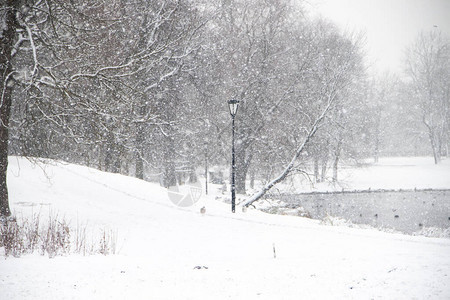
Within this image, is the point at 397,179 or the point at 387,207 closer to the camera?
the point at 387,207

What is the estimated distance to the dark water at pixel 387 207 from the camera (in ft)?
63.2

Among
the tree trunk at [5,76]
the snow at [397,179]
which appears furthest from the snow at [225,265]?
the snow at [397,179]

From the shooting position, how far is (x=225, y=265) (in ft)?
21.3

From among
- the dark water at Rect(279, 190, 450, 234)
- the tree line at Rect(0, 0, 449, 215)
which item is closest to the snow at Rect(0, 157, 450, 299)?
the tree line at Rect(0, 0, 449, 215)

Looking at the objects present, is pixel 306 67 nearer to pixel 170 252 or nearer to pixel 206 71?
pixel 206 71

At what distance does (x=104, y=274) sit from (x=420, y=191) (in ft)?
111

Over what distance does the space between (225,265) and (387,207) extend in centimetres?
2116

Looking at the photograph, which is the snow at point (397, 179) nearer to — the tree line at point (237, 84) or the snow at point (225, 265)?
the tree line at point (237, 84)

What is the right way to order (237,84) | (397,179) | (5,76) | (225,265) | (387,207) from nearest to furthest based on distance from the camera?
(225,265) < (5,76) < (237,84) < (387,207) < (397,179)

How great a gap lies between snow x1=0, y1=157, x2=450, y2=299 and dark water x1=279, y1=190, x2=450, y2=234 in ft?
31.2

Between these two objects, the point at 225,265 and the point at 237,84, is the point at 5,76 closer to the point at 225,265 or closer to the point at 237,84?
the point at 225,265

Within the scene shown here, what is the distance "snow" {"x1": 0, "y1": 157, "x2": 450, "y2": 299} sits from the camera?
479 cm

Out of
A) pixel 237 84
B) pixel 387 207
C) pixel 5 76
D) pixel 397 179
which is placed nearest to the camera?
pixel 5 76

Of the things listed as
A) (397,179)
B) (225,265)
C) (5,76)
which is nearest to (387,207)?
(397,179)
